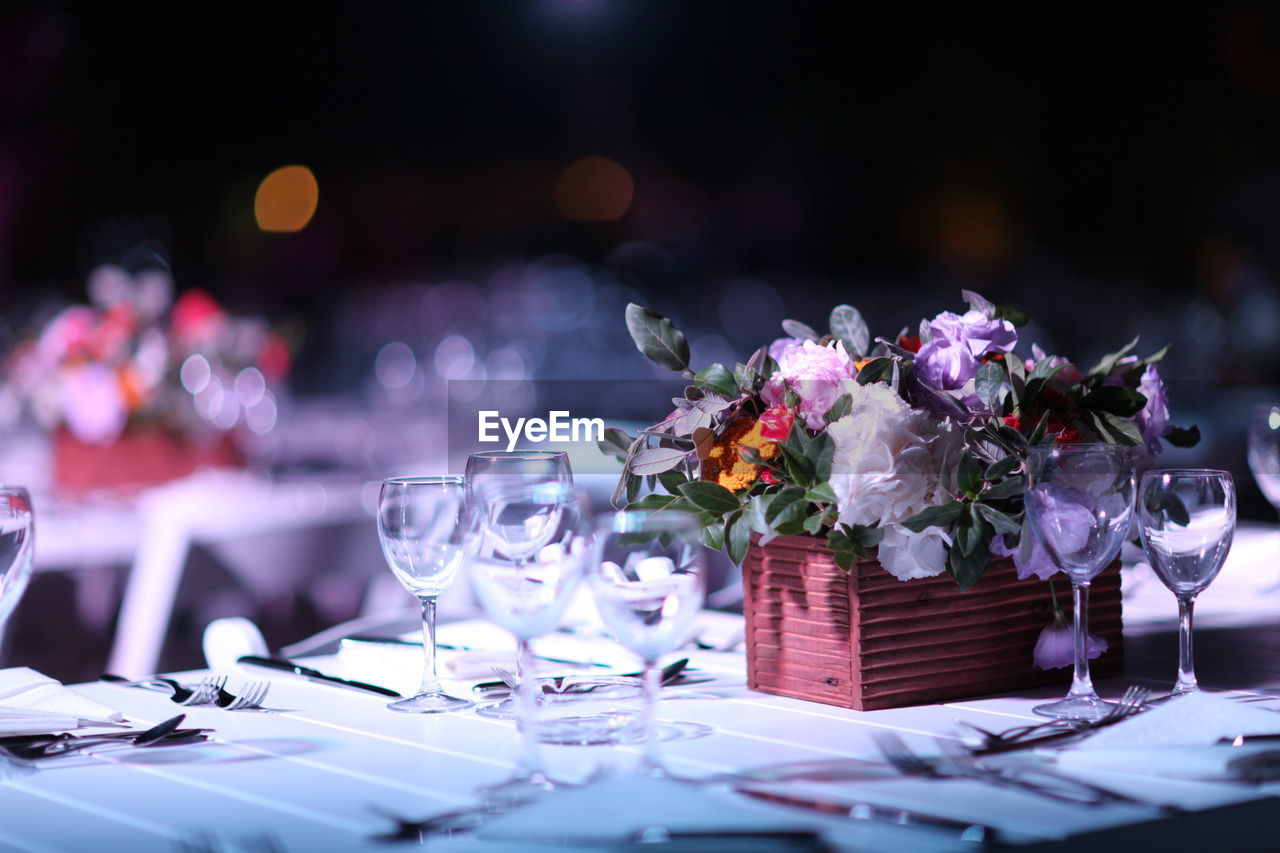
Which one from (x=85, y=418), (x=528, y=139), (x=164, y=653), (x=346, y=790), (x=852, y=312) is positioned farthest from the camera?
(x=528, y=139)

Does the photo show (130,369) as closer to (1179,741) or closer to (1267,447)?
(1267,447)

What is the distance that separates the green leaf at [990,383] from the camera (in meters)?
0.93

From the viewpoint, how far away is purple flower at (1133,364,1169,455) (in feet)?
3.37

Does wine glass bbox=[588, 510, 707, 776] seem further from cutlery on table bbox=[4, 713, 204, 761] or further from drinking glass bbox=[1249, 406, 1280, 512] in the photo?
drinking glass bbox=[1249, 406, 1280, 512]

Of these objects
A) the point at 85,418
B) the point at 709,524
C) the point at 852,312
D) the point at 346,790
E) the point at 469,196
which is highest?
the point at 469,196

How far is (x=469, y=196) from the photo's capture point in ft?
26.9

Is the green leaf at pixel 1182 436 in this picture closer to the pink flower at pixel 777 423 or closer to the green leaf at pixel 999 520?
the green leaf at pixel 999 520

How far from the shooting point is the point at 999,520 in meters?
0.90

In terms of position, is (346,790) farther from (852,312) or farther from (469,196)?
(469,196)

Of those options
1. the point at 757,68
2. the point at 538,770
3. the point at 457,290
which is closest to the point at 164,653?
the point at 538,770

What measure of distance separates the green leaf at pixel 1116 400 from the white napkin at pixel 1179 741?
24cm

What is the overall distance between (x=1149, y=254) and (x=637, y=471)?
5809mm

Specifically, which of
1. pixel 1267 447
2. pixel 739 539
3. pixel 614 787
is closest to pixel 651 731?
pixel 614 787

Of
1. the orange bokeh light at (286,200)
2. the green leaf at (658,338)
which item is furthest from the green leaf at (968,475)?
the orange bokeh light at (286,200)
